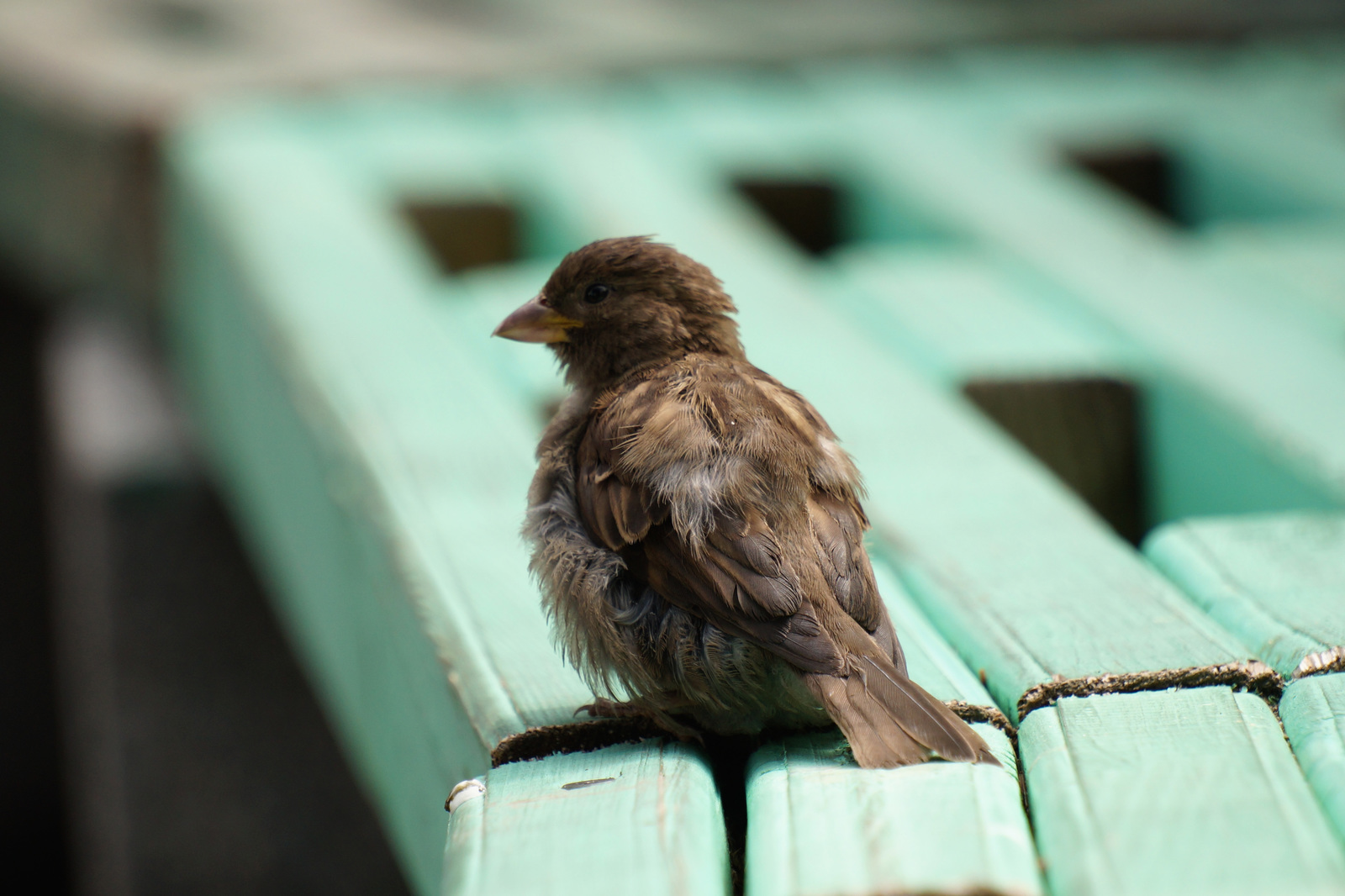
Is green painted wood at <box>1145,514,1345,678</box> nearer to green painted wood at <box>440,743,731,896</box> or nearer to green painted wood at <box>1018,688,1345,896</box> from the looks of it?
green painted wood at <box>1018,688,1345,896</box>

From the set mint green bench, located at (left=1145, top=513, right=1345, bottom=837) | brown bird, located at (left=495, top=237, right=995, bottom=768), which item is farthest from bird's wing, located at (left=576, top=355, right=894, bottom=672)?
mint green bench, located at (left=1145, top=513, right=1345, bottom=837)

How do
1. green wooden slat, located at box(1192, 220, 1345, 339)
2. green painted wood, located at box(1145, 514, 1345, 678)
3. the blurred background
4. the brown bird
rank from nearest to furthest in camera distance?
the brown bird < green painted wood, located at box(1145, 514, 1345, 678) < green wooden slat, located at box(1192, 220, 1345, 339) < the blurred background

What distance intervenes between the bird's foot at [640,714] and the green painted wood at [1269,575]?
0.75 m

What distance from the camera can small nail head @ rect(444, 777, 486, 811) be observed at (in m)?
1.65

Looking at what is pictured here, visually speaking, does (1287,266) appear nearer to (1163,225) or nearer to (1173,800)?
(1163,225)

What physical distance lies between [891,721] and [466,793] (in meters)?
0.50

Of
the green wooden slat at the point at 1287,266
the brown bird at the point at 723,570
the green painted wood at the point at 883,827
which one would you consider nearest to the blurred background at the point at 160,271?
the green wooden slat at the point at 1287,266

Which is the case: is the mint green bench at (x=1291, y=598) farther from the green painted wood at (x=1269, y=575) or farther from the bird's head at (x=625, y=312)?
the bird's head at (x=625, y=312)

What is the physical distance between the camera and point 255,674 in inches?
191

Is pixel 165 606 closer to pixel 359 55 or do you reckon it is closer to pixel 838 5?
pixel 359 55

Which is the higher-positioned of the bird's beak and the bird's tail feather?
the bird's beak

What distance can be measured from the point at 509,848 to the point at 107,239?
3560mm

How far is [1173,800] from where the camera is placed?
1439 millimetres

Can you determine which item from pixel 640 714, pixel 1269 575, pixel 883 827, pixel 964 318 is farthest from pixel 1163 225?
pixel 883 827
